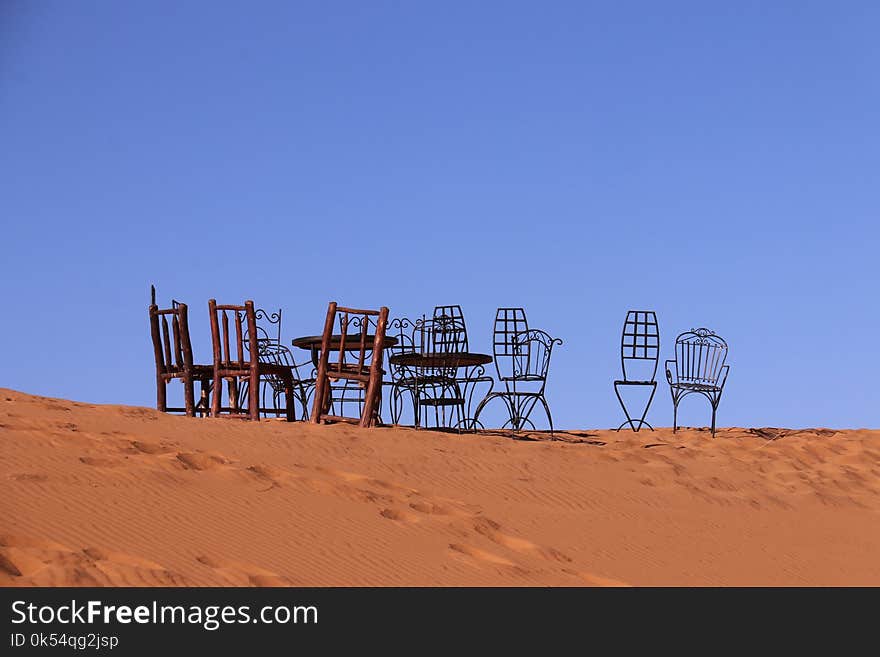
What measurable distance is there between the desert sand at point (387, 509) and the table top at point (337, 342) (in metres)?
1.70

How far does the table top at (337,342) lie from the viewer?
1192cm

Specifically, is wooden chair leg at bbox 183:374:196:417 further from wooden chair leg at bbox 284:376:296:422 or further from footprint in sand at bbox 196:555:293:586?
footprint in sand at bbox 196:555:293:586

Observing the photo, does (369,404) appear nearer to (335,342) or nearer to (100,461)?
(335,342)

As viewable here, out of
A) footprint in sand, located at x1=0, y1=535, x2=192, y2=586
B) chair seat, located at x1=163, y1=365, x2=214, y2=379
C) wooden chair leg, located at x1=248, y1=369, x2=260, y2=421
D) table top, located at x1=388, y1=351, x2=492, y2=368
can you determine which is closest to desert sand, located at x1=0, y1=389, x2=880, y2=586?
footprint in sand, located at x1=0, y1=535, x2=192, y2=586

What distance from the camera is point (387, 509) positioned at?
7.45m

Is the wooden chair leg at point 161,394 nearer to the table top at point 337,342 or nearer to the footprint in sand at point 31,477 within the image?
the table top at point 337,342

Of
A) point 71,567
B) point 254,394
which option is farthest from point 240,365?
point 71,567

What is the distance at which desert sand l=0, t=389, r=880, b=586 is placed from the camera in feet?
19.7

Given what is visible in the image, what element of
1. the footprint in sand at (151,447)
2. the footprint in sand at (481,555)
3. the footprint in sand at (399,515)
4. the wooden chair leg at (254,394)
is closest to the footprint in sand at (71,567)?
the footprint in sand at (481,555)
